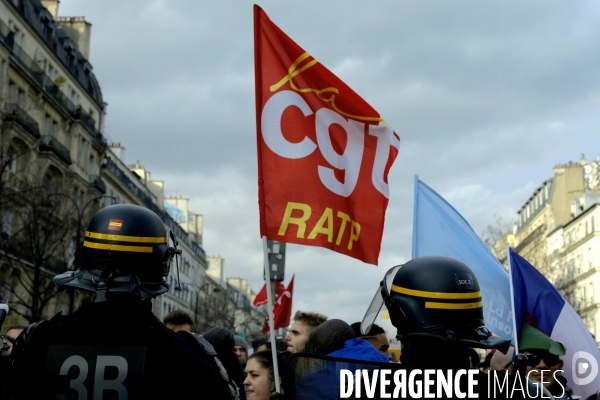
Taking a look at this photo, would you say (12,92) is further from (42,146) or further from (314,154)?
(314,154)

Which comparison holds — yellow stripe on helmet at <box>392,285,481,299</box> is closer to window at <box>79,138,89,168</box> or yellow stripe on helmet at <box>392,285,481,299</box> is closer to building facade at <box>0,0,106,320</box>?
building facade at <box>0,0,106,320</box>

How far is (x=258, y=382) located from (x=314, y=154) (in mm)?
1711

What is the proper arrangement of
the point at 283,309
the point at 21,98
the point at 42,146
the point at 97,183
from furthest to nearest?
the point at 97,183, the point at 42,146, the point at 21,98, the point at 283,309

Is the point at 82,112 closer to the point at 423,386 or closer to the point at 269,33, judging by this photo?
the point at 269,33

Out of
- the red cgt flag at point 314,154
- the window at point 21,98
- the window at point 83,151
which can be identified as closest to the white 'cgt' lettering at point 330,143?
the red cgt flag at point 314,154

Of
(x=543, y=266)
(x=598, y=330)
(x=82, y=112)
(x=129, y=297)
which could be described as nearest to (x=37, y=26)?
(x=82, y=112)

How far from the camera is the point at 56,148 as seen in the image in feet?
151

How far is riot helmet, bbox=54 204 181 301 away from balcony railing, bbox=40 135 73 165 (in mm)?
41661

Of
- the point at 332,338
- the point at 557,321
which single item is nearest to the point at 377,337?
the point at 332,338

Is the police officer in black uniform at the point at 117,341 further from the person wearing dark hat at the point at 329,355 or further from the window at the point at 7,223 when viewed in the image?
the window at the point at 7,223

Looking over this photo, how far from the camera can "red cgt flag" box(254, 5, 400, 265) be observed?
616cm

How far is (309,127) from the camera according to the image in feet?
21.6

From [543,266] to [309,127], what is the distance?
6141 cm

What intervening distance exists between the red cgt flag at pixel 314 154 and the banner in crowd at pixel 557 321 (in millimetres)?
1882
